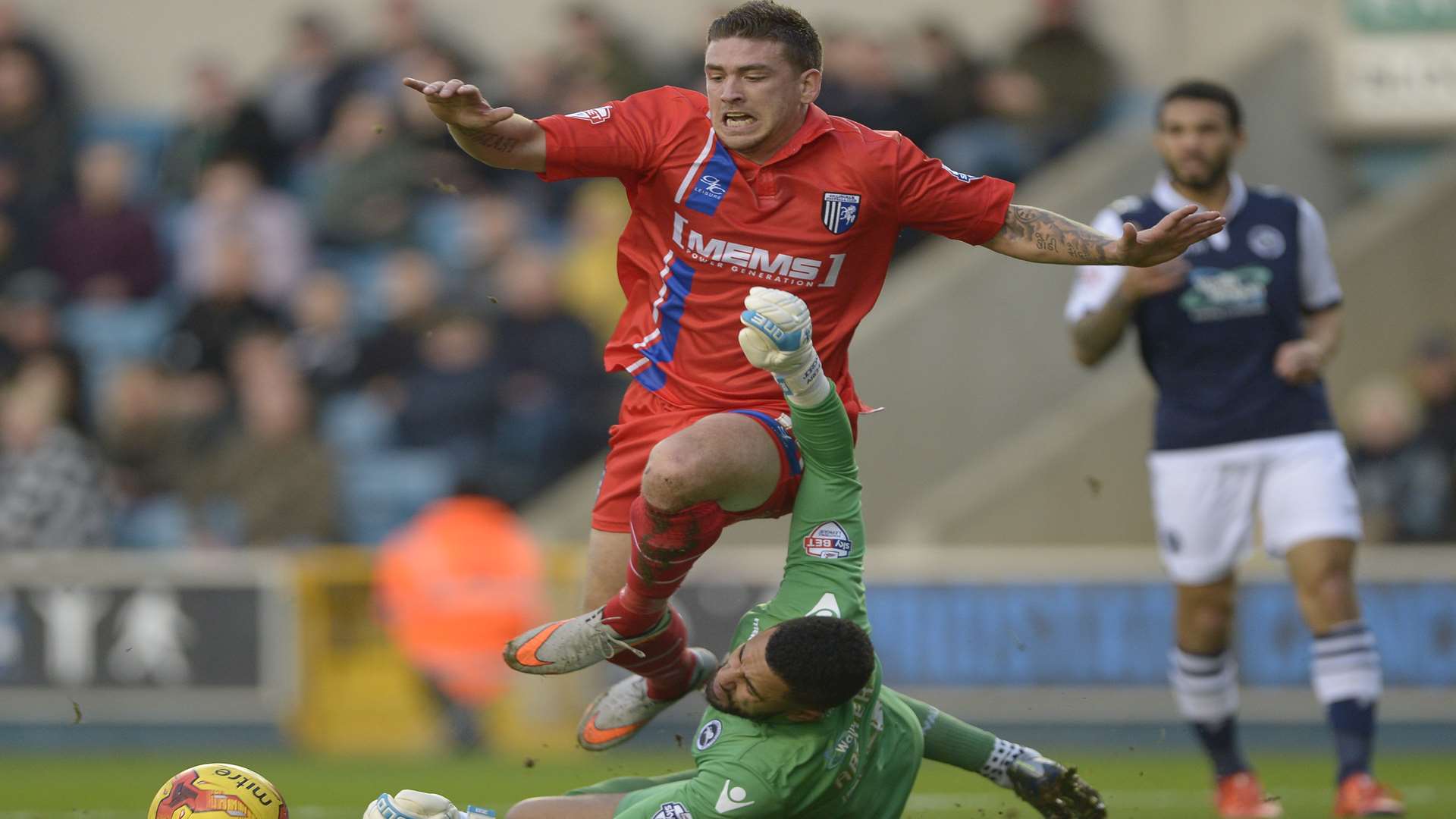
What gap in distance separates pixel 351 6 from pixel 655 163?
11.5 m

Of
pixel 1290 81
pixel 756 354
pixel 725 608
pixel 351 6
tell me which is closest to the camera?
pixel 756 354

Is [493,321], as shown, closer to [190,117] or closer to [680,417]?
[190,117]

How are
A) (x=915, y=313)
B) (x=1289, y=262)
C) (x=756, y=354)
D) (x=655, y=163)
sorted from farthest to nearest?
1. (x=915, y=313)
2. (x=1289, y=262)
3. (x=655, y=163)
4. (x=756, y=354)

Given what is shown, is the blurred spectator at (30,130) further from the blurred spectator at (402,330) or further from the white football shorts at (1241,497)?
the white football shorts at (1241,497)

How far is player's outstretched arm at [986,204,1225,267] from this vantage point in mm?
5934

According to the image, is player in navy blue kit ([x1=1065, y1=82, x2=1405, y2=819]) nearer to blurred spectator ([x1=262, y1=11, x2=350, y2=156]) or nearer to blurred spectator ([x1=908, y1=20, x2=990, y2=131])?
blurred spectator ([x1=908, y1=20, x2=990, y2=131])

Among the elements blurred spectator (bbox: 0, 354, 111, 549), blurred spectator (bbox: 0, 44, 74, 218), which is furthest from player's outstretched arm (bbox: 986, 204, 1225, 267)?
blurred spectator (bbox: 0, 44, 74, 218)

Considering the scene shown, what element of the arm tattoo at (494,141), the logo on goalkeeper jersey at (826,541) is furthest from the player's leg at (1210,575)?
the arm tattoo at (494,141)

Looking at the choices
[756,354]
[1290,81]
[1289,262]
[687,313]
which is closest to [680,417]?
[687,313]

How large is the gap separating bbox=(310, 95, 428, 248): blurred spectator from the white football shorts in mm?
7629

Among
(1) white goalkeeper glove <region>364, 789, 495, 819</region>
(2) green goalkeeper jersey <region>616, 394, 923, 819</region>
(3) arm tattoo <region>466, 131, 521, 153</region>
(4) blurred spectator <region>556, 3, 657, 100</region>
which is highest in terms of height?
(4) blurred spectator <region>556, 3, 657, 100</region>

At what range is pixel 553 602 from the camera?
→ 12117 millimetres

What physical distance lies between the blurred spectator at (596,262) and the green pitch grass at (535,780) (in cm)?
328

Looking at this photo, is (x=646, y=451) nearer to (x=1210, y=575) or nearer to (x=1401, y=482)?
(x=1210, y=575)
